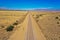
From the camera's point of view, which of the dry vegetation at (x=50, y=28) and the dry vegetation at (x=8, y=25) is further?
the dry vegetation at (x=8, y=25)

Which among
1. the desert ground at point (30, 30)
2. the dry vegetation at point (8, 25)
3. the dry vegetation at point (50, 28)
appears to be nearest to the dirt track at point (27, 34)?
the desert ground at point (30, 30)

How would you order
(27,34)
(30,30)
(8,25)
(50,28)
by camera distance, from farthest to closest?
(8,25) < (50,28) < (30,30) < (27,34)

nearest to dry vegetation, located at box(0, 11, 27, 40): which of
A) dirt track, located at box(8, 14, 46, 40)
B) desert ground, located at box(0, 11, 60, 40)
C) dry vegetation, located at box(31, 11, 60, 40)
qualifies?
desert ground, located at box(0, 11, 60, 40)

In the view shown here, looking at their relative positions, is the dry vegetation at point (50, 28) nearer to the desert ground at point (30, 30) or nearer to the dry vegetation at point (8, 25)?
the desert ground at point (30, 30)

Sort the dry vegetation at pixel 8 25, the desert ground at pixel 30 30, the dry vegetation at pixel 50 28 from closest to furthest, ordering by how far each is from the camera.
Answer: the desert ground at pixel 30 30
the dry vegetation at pixel 50 28
the dry vegetation at pixel 8 25

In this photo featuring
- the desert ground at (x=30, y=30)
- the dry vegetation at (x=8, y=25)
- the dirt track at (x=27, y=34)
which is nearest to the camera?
the dirt track at (x=27, y=34)

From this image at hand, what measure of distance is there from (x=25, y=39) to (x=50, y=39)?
2.89m

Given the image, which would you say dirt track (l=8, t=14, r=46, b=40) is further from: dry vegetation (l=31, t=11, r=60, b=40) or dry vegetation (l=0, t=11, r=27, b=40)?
dry vegetation (l=0, t=11, r=27, b=40)

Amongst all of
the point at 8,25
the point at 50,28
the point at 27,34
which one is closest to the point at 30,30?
the point at 27,34

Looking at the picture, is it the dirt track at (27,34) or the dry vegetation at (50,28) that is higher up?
the dirt track at (27,34)

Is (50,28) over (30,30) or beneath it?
beneath

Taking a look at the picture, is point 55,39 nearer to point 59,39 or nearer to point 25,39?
point 59,39

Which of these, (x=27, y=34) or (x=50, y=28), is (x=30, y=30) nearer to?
(x=27, y=34)

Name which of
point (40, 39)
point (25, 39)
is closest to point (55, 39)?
point (40, 39)
